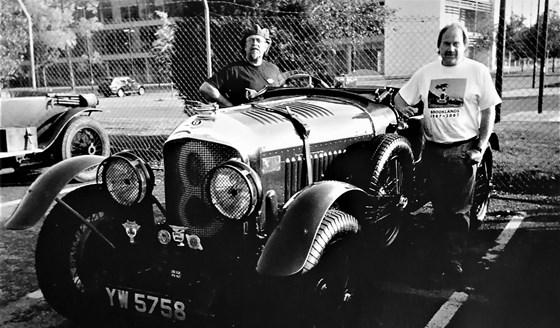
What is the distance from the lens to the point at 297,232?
8.84 ft

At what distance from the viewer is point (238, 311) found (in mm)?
2834

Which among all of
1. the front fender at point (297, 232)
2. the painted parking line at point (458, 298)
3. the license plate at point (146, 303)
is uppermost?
the front fender at point (297, 232)

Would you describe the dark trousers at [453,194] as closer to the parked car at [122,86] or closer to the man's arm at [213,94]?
the man's arm at [213,94]

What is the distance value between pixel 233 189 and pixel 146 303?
0.73 m

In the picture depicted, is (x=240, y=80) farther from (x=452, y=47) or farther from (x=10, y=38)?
(x=10, y=38)

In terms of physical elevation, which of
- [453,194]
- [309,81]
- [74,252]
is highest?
[309,81]

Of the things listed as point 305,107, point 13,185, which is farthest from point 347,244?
point 13,185

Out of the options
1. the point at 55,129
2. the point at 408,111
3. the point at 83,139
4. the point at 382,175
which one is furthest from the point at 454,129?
the point at 83,139

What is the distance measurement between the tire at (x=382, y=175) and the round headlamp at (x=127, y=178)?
3.86 ft

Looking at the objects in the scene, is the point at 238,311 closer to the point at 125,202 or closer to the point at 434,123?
the point at 125,202

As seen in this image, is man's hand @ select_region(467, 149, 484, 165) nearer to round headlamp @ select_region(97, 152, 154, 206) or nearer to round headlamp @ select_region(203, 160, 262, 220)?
round headlamp @ select_region(203, 160, 262, 220)

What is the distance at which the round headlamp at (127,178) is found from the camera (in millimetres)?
3230

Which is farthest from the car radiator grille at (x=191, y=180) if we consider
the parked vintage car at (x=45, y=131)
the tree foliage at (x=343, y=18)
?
the tree foliage at (x=343, y=18)

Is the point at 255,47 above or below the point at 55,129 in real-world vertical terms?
above
